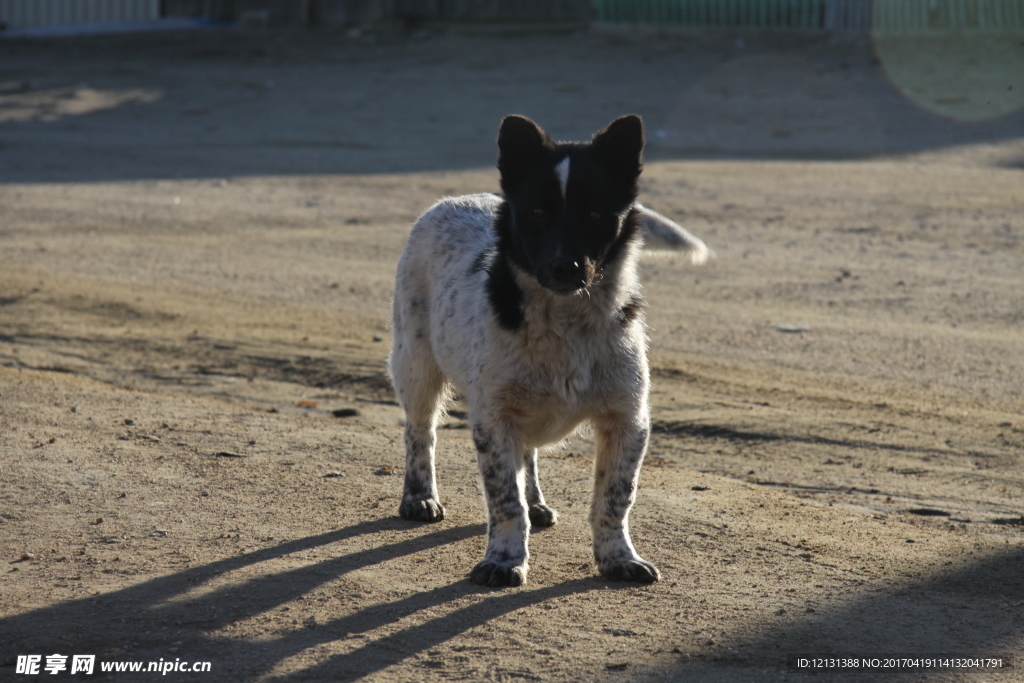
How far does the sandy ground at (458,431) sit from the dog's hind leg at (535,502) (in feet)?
0.41

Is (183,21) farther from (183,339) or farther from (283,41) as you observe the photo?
(183,339)

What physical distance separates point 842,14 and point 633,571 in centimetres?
2434

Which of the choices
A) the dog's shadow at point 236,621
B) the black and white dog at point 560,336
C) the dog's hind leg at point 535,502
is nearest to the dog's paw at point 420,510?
the dog's hind leg at point 535,502

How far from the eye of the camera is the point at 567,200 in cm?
435

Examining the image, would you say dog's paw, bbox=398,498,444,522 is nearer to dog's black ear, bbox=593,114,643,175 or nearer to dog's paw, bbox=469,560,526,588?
dog's paw, bbox=469,560,526,588

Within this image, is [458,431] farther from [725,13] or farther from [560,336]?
[725,13]

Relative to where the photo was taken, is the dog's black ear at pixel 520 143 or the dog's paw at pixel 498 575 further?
the dog's black ear at pixel 520 143

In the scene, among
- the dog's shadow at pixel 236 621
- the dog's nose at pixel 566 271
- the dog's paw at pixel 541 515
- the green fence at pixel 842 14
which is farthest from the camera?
the green fence at pixel 842 14

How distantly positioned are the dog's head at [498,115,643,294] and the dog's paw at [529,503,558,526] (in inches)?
51.5

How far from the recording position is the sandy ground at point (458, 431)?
3965 millimetres

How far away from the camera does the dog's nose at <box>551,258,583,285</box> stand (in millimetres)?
4164

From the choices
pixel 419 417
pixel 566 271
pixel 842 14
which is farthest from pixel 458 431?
pixel 842 14

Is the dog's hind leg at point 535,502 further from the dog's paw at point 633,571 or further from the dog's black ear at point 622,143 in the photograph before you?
the dog's black ear at point 622,143

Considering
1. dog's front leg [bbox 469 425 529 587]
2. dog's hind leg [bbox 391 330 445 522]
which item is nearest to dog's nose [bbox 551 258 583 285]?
dog's front leg [bbox 469 425 529 587]
